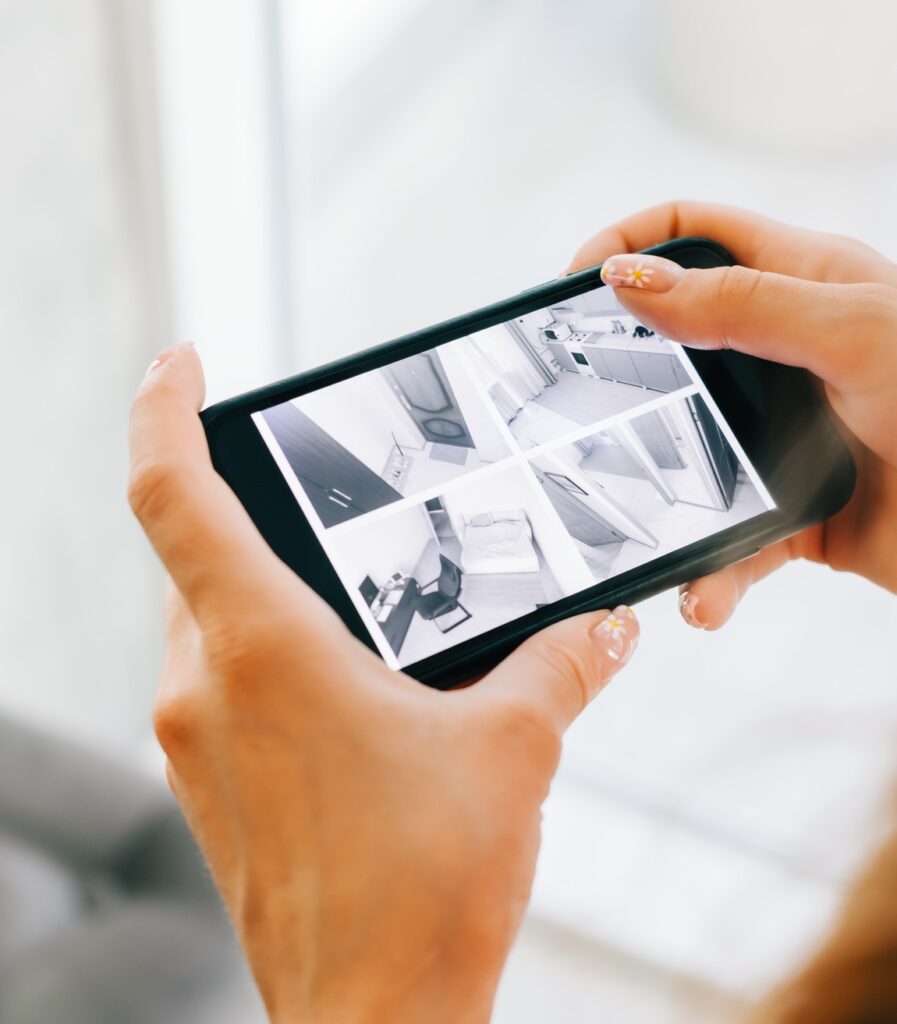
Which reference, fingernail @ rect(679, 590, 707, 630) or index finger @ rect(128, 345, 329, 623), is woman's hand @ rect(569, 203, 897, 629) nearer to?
A: fingernail @ rect(679, 590, 707, 630)

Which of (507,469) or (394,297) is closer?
(507,469)

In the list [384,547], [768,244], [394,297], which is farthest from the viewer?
[394,297]

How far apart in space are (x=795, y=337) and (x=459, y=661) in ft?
0.76

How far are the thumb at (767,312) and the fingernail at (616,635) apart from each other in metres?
0.15

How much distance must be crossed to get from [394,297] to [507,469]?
0.48 m

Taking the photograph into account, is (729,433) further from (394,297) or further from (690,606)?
(394,297)

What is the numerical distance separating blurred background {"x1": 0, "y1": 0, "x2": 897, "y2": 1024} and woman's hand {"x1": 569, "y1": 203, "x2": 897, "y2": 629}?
0.45 feet

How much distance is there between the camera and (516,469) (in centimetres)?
48

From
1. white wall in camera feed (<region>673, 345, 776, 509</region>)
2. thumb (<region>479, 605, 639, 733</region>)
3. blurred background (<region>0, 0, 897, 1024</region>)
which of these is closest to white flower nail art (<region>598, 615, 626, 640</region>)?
thumb (<region>479, 605, 639, 733</region>)

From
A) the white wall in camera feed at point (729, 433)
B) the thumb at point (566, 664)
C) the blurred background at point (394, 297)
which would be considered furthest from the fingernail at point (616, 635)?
the blurred background at point (394, 297)

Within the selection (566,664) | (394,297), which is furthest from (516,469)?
(394,297)

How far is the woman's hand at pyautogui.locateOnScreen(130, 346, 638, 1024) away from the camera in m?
0.36

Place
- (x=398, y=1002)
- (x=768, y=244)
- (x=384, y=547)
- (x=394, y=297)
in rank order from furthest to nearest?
(x=394, y=297), (x=768, y=244), (x=384, y=547), (x=398, y=1002)

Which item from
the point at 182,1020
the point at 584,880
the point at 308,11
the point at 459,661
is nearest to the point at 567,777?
the point at 584,880
